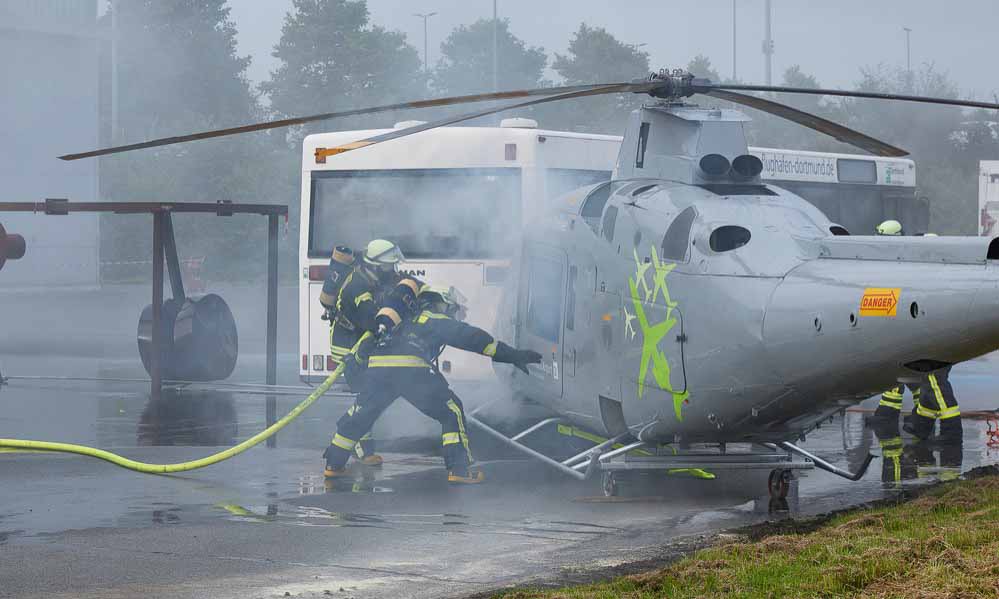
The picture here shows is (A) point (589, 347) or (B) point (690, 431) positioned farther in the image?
(A) point (589, 347)

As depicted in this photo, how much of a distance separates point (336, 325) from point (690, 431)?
156 inches

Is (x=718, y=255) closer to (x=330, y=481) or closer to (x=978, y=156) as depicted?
(x=330, y=481)

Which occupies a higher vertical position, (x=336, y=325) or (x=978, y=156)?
(x=978, y=156)

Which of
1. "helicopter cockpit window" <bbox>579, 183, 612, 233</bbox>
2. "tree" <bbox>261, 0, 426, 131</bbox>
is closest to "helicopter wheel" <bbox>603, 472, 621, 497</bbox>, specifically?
"helicopter cockpit window" <bbox>579, 183, 612, 233</bbox>

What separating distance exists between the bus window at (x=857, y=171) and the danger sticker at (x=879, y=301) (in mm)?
11546

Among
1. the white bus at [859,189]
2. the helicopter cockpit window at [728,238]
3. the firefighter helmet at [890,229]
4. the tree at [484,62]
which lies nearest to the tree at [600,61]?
the tree at [484,62]

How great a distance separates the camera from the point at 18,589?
7.15m

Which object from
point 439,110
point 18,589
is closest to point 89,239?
point 439,110

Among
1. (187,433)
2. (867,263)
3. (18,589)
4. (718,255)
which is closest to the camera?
(18,589)

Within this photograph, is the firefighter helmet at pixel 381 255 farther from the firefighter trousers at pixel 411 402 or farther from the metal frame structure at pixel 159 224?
the metal frame structure at pixel 159 224

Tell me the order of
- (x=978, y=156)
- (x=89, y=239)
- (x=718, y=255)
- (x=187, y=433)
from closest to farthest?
(x=718, y=255) → (x=187, y=433) → (x=89, y=239) → (x=978, y=156)

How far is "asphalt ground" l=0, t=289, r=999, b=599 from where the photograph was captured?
748 centimetres

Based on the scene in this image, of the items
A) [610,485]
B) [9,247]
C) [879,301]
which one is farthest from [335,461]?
[9,247]

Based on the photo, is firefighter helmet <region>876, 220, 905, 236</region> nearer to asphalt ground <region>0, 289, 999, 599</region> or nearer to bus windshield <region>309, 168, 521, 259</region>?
asphalt ground <region>0, 289, 999, 599</region>
